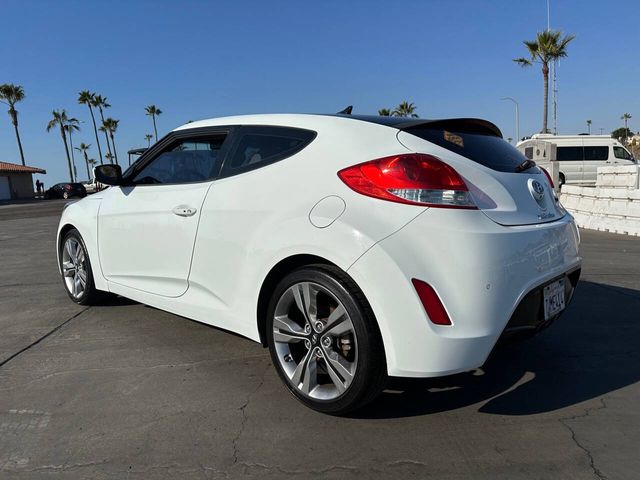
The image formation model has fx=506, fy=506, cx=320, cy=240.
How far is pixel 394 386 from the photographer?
10.2 ft

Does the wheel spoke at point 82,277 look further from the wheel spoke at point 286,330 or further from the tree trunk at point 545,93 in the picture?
the tree trunk at point 545,93

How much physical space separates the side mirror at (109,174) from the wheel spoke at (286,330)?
2.14 meters

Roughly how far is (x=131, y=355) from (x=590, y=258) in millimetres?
6465

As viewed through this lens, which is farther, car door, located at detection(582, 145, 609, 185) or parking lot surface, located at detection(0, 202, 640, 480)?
car door, located at detection(582, 145, 609, 185)

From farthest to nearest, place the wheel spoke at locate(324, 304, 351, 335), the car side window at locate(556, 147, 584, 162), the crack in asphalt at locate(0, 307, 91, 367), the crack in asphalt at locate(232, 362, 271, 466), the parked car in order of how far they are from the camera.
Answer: the parked car, the car side window at locate(556, 147, 584, 162), the crack in asphalt at locate(0, 307, 91, 367), the wheel spoke at locate(324, 304, 351, 335), the crack in asphalt at locate(232, 362, 271, 466)

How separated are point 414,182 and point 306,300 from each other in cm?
85

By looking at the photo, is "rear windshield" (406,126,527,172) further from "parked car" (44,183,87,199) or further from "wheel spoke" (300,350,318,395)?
"parked car" (44,183,87,199)

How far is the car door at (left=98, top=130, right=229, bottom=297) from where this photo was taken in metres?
3.40

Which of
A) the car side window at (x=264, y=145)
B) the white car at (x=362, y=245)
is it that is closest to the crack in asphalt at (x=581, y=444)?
the white car at (x=362, y=245)

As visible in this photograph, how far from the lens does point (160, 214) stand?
142 inches

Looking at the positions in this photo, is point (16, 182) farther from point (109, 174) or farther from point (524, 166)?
point (524, 166)

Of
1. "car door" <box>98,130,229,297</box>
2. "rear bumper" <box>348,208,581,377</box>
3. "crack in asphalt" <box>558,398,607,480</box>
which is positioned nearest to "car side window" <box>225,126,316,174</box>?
"car door" <box>98,130,229,297</box>

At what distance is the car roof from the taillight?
1.06 feet

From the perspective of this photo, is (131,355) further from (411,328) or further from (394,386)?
(411,328)
